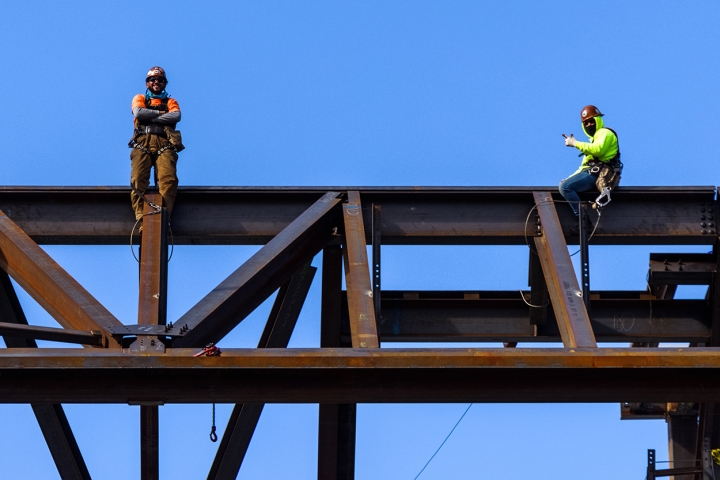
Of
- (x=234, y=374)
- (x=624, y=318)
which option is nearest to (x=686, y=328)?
(x=624, y=318)

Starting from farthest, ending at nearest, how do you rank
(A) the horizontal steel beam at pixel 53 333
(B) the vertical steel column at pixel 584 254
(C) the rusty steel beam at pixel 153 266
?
(B) the vertical steel column at pixel 584 254, (C) the rusty steel beam at pixel 153 266, (A) the horizontal steel beam at pixel 53 333

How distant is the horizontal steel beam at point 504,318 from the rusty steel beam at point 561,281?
5.41ft

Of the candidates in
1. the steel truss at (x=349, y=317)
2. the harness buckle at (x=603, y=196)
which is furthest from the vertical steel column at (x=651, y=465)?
the harness buckle at (x=603, y=196)

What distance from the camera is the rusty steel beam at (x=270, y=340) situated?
1195cm

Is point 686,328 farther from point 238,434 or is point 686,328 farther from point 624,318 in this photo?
point 238,434

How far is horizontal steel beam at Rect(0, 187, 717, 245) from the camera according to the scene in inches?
456

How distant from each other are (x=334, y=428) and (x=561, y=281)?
323 centimetres

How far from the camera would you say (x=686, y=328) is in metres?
12.9

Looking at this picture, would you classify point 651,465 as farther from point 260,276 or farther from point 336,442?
point 260,276
